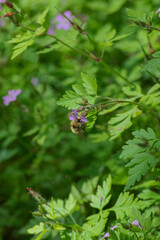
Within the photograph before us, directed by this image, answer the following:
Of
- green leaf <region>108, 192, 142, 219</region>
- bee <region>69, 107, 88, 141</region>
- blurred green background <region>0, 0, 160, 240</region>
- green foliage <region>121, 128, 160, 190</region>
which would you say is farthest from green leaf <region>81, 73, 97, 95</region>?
blurred green background <region>0, 0, 160, 240</region>

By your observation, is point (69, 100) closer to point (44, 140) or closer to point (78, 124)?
point (78, 124)

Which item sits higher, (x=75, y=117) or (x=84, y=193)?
(x=75, y=117)

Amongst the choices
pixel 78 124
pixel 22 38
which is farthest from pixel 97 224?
pixel 22 38

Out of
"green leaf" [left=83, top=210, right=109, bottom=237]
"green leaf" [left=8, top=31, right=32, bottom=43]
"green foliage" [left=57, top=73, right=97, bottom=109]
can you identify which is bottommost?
"green leaf" [left=83, top=210, right=109, bottom=237]

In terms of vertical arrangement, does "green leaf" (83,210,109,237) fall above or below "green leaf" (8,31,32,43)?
below

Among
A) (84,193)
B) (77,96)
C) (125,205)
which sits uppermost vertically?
(77,96)

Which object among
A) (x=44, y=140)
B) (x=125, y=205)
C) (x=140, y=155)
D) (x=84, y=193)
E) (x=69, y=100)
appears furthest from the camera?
(x=44, y=140)

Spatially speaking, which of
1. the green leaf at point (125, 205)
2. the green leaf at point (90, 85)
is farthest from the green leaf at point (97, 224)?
the green leaf at point (90, 85)

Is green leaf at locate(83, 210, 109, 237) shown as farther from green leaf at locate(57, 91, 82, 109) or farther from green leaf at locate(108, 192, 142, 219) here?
green leaf at locate(57, 91, 82, 109)

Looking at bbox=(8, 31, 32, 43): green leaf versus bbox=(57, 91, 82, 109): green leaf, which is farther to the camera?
bbox=(8, 31, 32, 43): green leaf

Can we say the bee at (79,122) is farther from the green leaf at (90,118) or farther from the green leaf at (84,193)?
the green leaf at (84,193)

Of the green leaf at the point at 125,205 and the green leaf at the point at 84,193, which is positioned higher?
the green leaf at the point at 84,193
